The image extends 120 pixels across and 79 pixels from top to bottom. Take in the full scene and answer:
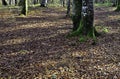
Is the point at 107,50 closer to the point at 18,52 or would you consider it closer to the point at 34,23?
the point at 18,52

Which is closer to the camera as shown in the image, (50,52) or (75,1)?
(50,52)

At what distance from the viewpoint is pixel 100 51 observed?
38.7 feet

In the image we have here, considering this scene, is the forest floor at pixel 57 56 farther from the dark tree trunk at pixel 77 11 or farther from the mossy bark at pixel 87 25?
the dark tree trunk at pixel 77 11

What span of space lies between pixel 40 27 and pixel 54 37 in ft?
13.5

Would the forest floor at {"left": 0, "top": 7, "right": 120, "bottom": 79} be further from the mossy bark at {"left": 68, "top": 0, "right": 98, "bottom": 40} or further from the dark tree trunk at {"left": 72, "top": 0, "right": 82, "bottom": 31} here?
the dark tree trunk at {"left": 72, "top": 0, "right": 82, "bottom": 31}

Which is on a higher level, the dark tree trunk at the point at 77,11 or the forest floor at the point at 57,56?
the dark tree trunk at the point at 77,11

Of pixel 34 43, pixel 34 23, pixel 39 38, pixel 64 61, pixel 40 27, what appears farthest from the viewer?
pixel 34 23

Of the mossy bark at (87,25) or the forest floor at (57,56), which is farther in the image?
the mossy bark at (87,25)

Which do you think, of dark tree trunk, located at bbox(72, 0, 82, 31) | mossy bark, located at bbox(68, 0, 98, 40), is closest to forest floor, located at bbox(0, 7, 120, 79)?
mossy bark, located at bbox(68, 0, 98, 40)

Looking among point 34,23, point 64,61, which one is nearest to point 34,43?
point 64,61

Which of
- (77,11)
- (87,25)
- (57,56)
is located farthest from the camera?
(77,11)

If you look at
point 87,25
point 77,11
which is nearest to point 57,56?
point 87,25

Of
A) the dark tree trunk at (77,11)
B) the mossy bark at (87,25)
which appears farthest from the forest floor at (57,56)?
the dark tree trunk at (77,11)

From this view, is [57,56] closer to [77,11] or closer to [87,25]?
[87,25]
